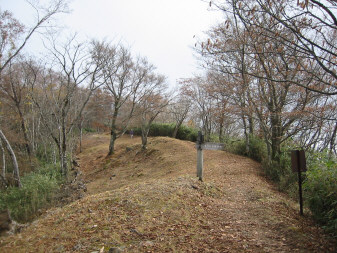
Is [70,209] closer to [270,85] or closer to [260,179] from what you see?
[260,179]

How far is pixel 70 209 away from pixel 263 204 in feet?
13.1

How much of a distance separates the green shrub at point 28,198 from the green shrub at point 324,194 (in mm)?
6935

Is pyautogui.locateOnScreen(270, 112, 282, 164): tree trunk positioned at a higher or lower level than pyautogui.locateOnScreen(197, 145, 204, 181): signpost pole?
higher

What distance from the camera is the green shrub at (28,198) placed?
7305 millimetres

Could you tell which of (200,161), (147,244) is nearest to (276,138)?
(200,161)

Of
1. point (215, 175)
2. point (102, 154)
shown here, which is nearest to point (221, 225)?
point (215, 175)

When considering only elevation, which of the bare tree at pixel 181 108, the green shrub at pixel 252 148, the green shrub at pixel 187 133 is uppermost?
the bare tree at pixel 181 108

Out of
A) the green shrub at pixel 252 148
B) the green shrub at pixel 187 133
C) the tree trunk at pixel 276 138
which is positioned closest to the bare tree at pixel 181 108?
the green shrub at pixel 187 133

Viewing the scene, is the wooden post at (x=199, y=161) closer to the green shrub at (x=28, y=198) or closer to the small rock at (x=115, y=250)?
the small rock at (x=115, y=250)

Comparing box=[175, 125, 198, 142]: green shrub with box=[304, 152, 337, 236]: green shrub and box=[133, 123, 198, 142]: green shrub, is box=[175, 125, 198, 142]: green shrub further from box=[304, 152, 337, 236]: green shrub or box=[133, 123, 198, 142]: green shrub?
box=[304, 152, 337, 236]: green shrub

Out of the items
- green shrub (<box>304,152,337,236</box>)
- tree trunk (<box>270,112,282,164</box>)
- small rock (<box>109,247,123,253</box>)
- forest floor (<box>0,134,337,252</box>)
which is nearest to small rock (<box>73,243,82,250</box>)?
forest floor (<box>0,134,337,252</box>)

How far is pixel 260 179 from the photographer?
8.14m

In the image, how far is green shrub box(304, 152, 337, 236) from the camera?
11.7 ft

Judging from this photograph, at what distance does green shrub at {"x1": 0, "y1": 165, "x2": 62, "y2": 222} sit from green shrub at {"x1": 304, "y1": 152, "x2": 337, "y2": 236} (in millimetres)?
→ 6935
